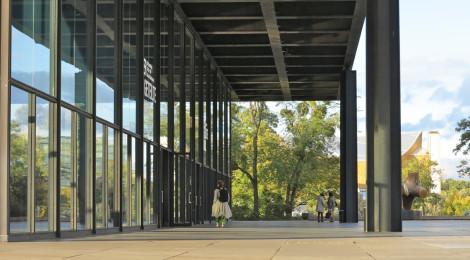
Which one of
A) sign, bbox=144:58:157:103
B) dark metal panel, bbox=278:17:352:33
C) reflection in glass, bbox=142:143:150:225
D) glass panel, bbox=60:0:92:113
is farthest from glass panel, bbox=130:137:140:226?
dark metal panel, bbox=278:17:352:33

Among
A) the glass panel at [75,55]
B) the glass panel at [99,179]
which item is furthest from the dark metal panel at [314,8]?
the glass panel at [75,55]

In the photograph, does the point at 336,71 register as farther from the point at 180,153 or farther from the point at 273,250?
the point at 273,250

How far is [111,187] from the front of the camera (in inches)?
804

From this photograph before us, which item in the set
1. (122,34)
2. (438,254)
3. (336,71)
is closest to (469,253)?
(438,254)

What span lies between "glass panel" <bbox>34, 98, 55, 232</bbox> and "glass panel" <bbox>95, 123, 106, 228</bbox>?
3.13 metres

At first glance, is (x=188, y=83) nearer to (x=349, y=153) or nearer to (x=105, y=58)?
(x=349, y=153)

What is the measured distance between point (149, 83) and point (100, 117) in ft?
18.7

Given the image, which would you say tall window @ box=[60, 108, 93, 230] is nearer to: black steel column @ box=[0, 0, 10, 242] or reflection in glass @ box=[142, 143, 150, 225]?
black steel column @ box=[0, 0, 10, 242]

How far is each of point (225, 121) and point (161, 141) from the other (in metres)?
20.8

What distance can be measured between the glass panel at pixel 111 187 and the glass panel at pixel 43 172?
424 cm

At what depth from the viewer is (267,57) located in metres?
41.5

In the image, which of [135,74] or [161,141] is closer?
[135,74]

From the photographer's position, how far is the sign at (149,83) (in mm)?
24428

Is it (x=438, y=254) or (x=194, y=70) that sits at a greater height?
(x=194, y=70)
